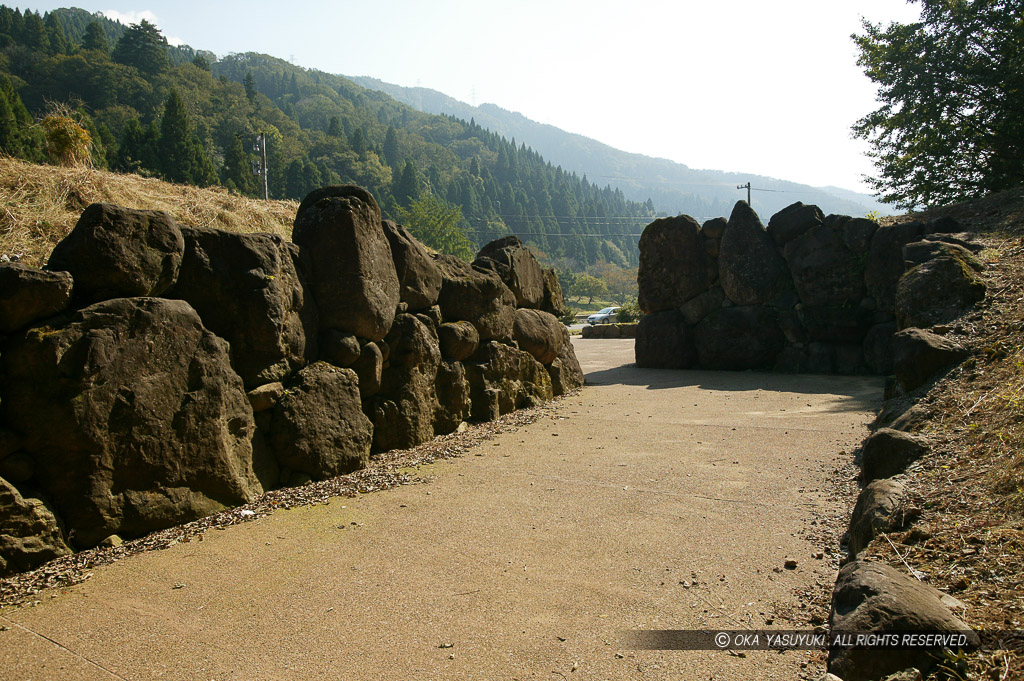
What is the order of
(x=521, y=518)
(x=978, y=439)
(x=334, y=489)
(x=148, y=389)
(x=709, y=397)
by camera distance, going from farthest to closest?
1. (x=709, y=397)
2. (x=334, y=489)
3. (x=521, y=518)
4. (x=148, y=389)
5. (x=978, y=439)

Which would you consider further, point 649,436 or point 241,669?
point 649,436

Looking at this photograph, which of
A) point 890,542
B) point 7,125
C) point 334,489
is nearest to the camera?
point 890,542

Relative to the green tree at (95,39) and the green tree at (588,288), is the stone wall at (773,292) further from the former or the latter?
the green tree at (95,39)

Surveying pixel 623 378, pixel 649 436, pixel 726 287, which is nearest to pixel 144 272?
pixel 649 436

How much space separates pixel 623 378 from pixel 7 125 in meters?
15.7

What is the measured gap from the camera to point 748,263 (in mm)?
14406

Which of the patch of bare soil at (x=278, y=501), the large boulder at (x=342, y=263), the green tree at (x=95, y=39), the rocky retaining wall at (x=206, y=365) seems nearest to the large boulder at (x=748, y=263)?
the patch of bare soil at (x=278, y=501)

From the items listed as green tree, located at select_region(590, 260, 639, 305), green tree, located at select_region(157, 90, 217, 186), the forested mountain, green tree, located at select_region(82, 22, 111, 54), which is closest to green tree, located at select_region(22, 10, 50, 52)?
the forested mountain

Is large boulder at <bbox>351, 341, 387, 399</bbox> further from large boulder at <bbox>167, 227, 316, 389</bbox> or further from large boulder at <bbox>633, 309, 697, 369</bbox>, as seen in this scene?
large boulder at <bbox>633, 309, 697, 369</bbox>

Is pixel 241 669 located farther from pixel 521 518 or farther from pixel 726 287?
pixel 726 287

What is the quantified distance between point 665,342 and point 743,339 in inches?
66.5

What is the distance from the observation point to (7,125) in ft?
52.0

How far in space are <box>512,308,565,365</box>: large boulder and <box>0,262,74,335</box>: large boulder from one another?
658 centimetres

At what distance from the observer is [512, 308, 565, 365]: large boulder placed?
411 inches
